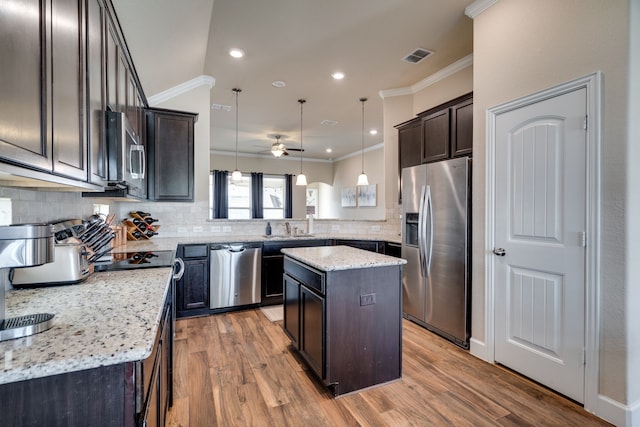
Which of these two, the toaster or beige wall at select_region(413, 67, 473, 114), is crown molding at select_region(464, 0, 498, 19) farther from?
the toaster

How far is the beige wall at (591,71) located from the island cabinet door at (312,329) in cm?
149

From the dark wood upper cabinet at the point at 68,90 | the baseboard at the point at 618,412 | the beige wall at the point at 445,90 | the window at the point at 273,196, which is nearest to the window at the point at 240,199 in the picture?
the window at the point at 273,196

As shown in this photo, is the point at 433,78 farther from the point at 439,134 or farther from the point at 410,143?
the point at 439,134

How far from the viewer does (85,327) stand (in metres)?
0.96

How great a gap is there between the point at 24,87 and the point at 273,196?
27.4 ft

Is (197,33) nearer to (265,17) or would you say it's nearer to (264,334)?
(265,17)

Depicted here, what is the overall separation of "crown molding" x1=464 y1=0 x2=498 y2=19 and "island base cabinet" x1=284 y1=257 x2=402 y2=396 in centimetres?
236

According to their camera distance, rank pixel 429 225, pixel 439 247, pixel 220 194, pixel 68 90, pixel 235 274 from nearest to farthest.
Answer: pixel 68 90 < pixel 439 247 < pixel 429 225 < pixel 235 274 < pixel 220 194

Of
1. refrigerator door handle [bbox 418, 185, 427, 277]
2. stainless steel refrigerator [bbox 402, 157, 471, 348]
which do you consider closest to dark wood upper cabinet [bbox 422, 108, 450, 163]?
stainless steel refrigerator [bbox 402, 157, 471, 348]

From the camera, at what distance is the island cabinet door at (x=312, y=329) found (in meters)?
2.17

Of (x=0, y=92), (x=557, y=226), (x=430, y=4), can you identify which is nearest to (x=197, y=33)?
(x=430, y=4)

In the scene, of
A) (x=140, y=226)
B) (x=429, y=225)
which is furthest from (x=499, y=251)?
(x=140, y=226)

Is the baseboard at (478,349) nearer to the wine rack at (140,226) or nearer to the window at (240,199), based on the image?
the wine rack at (140,226)

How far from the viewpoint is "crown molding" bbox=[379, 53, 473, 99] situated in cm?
365
